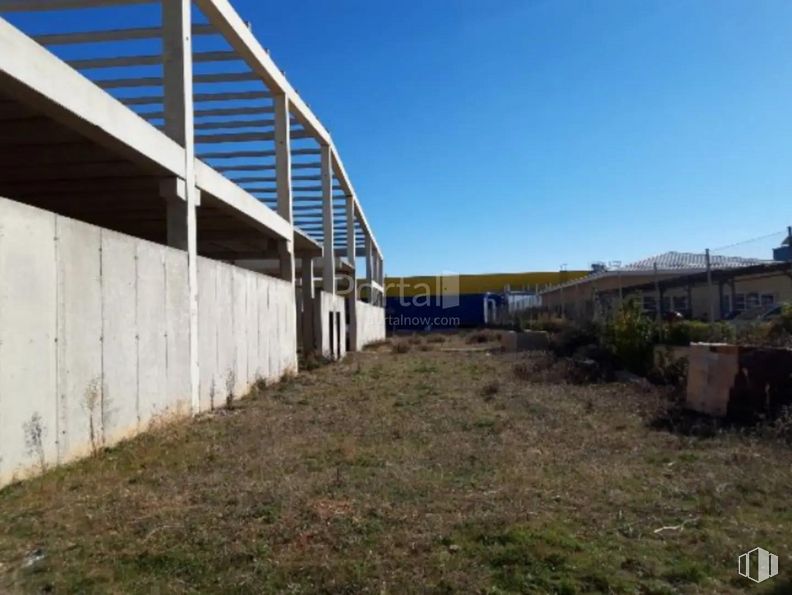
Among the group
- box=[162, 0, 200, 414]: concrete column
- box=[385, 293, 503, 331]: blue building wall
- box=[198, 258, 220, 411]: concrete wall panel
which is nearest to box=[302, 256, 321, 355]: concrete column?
box=[198, 258, 220, 411]: concrete wall panel

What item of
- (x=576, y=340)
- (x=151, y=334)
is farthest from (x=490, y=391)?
(x=576, y=340)

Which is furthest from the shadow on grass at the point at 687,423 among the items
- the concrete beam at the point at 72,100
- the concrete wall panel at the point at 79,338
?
the concrete beam at the point at 72,100

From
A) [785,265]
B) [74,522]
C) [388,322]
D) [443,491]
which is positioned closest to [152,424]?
[74,522]

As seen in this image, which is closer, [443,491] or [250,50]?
[443,491]

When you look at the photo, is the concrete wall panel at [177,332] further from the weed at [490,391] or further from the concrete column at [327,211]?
the concrete column at [327,211]

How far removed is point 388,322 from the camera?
214 ft

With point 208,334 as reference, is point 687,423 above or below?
below

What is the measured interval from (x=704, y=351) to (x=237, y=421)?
641cm

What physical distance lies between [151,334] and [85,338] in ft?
6.03

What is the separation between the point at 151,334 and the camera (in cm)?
952

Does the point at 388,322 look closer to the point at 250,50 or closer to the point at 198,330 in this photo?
the point at 250,50

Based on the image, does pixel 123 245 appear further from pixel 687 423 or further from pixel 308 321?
pixel 308 321

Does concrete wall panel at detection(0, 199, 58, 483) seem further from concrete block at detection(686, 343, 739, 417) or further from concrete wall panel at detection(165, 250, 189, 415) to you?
concrete block at detection(686, 343, 739, 417)

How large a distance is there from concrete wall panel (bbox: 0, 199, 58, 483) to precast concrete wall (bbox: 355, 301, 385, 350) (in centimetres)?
2712
